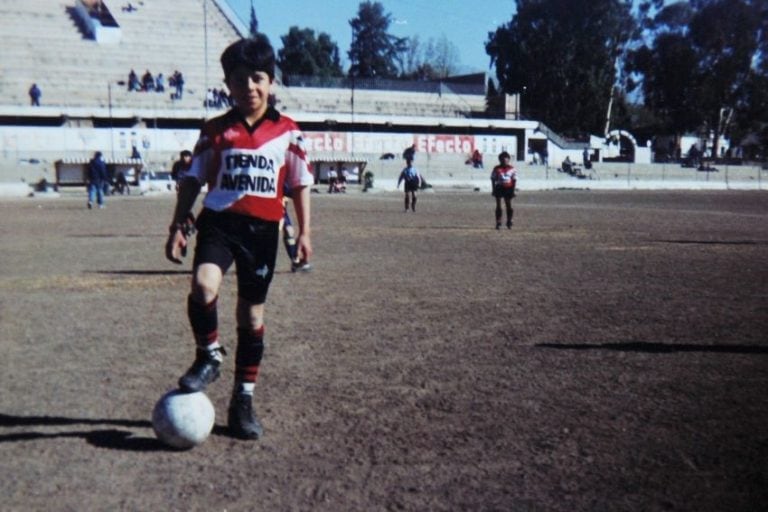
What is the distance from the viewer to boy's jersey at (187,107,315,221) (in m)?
4.84

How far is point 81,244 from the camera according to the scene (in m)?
17.0

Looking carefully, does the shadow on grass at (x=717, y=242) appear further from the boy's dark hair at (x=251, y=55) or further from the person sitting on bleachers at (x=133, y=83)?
the person sitting on bleachers at (x=133, y=83)

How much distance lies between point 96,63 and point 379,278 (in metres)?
50.6

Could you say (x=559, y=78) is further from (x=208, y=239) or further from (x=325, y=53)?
(x=208, y=239)

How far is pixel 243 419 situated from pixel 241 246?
3.25 feet

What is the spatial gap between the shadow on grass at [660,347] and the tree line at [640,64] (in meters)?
81.8

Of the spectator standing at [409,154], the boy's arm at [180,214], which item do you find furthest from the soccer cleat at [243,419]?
the spectator standing at [409,154]

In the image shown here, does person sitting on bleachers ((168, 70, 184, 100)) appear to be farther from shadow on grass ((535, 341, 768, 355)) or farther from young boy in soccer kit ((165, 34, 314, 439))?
young boy in soccer kit ((165, 34, 314, 439))

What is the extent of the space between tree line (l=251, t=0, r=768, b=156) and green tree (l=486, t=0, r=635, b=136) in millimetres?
106

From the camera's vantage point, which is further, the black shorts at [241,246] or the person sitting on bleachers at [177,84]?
the person sitting on bleachers at [177,84]

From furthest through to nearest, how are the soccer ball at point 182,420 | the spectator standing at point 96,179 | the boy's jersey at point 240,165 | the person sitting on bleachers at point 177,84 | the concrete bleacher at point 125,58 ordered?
the person sitting on bleachers at point 177,84
the concrete bleacher at point 125,58
the spectator standing at point 96,179
the boy's jersey at point 240,165
the soccer ball at point 182,420

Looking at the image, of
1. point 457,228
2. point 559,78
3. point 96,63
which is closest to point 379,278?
point 457,228

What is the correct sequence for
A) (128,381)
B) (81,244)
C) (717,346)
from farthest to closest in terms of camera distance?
(81,244) → (717,346) → (128,381)

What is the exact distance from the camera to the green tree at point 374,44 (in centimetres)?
11538
